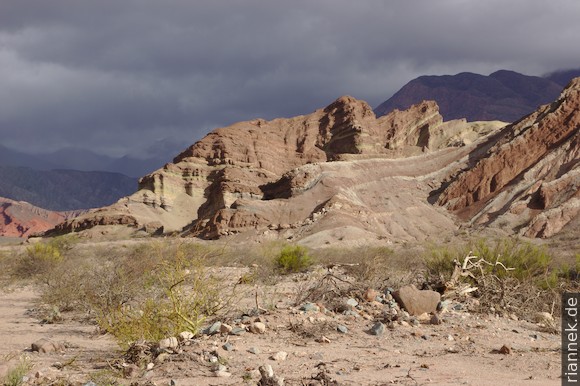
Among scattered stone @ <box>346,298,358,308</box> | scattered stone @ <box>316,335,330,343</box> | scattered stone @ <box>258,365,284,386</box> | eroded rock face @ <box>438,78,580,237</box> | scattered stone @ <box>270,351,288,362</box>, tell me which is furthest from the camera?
eroded rock face @ <box>438,78,580,237</box>

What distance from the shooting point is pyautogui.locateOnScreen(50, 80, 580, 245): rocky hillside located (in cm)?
5200

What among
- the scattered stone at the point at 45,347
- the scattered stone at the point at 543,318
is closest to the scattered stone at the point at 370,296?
the scattered stone at the point at 543,318

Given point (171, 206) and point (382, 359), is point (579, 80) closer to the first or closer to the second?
point (171, 206)

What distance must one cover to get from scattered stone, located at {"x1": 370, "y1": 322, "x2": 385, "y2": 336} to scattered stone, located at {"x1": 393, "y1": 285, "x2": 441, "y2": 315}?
1068mm

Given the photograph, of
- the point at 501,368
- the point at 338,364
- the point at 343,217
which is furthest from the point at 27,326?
the point at 343,217

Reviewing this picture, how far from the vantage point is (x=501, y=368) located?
643 centimetres

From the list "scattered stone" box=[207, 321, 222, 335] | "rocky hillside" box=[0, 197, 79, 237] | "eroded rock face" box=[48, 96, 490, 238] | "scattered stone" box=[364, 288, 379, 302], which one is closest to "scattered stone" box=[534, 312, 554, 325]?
"scattered stone" box=[364, 288, 379, 302]

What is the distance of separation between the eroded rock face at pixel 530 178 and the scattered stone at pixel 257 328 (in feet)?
145

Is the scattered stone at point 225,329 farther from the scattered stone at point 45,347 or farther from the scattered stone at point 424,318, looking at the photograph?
the scattered stone at point 424,318

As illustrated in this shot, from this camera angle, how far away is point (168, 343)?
21.9 feet

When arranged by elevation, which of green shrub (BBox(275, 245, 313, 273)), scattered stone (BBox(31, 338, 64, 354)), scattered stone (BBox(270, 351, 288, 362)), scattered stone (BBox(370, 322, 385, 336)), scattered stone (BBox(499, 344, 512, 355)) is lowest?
green shrub (BBox(275, 245, 313, 273))

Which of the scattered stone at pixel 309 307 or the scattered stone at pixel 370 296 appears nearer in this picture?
the scattered stone at pixel 309 307

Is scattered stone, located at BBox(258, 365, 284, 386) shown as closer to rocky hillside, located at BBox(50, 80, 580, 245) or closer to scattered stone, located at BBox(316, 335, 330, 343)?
scattered stone, located at BBox(316, 335, 330, 343)

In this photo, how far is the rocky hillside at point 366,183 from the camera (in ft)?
171
